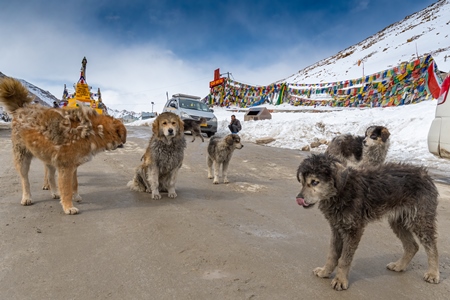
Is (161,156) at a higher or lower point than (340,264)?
higher

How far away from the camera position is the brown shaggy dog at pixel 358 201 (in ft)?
9.46

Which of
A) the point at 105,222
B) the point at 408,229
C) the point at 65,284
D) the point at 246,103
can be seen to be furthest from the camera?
the point at 246,103

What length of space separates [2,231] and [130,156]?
661 cm

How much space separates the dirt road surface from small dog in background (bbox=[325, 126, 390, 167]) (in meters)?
1.84

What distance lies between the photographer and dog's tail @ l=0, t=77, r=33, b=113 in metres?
4.86

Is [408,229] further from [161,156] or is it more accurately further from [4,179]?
[4,179]

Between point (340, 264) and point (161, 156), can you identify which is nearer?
point (340, 264)

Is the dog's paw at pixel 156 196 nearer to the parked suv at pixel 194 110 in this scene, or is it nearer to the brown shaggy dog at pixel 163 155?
the brown shaggy dog at pixel 163 155

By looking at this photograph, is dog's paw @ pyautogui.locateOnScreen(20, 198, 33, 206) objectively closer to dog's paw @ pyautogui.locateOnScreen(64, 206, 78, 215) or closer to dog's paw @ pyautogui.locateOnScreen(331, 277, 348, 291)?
dog's paw @ pyautogui.locateOnScreen(64, 206, 78, 215)

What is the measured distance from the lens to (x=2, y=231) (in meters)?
3.79

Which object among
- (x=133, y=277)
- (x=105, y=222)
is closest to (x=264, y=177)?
(x=105, y=222)

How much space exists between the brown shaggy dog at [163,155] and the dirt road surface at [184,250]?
34cm

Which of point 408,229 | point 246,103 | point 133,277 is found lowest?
point 133,277

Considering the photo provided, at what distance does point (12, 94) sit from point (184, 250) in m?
3.99
